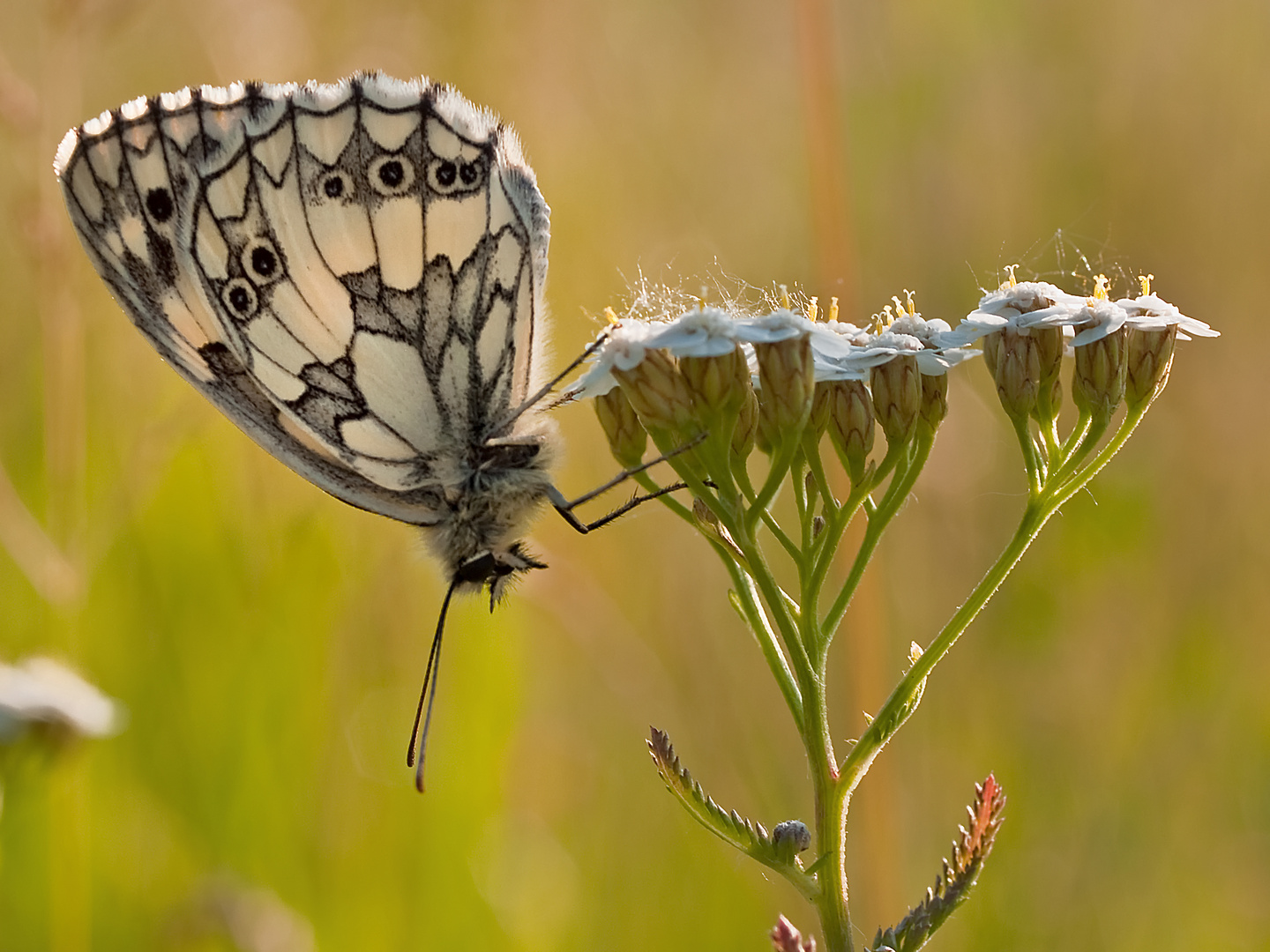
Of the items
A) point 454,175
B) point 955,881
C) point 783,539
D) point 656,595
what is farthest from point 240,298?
point 656,595

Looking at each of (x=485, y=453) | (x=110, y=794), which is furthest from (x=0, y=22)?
(x=485, y=453)

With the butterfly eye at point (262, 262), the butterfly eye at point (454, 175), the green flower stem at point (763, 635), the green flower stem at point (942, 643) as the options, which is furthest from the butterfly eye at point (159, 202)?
the green flower stem at point (942, 643)

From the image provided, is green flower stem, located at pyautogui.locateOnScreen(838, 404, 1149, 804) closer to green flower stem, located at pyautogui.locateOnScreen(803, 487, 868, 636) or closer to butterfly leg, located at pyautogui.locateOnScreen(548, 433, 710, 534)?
green flower stem, located at pyautogui.locateOnScreen(803, 487, 868, 636)

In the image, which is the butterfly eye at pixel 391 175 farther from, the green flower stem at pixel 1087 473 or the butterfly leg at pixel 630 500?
the green flower stem at pixel 1087 473

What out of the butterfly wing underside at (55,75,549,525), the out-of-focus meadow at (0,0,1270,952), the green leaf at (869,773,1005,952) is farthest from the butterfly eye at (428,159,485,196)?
the green leaf at (869,773,1005,952)

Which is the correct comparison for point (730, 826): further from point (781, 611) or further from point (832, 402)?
point (832, 402)
